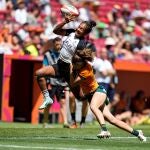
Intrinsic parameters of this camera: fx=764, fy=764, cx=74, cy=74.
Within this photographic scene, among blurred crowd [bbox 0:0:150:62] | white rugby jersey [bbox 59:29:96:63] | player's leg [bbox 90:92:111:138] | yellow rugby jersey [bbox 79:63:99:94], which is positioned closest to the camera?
player's leg [bbox 90:92:111:138]

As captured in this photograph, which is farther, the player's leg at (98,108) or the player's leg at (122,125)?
the player's leg at (98,108)

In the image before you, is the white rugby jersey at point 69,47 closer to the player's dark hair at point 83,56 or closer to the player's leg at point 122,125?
the player's dark hair at point 83,56

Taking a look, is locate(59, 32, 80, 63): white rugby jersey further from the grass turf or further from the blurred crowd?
the blurred crowd

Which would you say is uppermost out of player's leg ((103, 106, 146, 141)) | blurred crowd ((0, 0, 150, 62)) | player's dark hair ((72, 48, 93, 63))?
player's dark hair ((72, 48, 93, 63))

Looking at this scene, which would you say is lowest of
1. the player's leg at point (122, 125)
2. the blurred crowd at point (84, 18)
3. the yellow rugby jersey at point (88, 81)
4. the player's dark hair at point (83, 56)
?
the blurred crowd at point (84, 18)

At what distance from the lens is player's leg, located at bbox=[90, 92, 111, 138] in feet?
40.9

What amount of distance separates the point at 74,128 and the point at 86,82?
3.69m

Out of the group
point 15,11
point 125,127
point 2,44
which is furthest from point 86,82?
point 15,11

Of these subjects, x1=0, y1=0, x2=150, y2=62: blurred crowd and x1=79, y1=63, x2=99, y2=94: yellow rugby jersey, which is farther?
x1=0, y1=0, x2=150, y2=62: blurred crowd

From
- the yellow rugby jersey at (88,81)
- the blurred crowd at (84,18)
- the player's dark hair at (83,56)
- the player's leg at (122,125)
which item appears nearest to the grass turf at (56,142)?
the player's leg at (122,125)

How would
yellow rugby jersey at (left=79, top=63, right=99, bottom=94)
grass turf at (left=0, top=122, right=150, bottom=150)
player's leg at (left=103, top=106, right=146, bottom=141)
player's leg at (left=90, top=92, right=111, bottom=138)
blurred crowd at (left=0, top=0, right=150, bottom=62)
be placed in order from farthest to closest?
blurred crowd at (left=0, top=0, right=150, bottom=62) < yellow rugby jersey at (left=79, top=63, right=99, bottom=94) < player's leg at (left=90, top=92, right=111, bottom=138) < player's leg at (left=103, top=106, right=146, bottom=141) < grass turf at (left=0, top=122, right=150, bottom=150)

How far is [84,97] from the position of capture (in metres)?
13.3

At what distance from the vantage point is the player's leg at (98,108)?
12.5m

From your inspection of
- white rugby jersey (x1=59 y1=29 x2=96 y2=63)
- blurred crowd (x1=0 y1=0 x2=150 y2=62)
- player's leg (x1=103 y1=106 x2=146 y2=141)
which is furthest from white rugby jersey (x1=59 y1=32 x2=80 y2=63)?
blurred crowd (x1=0 y1=0 x2=150 y2=62)
